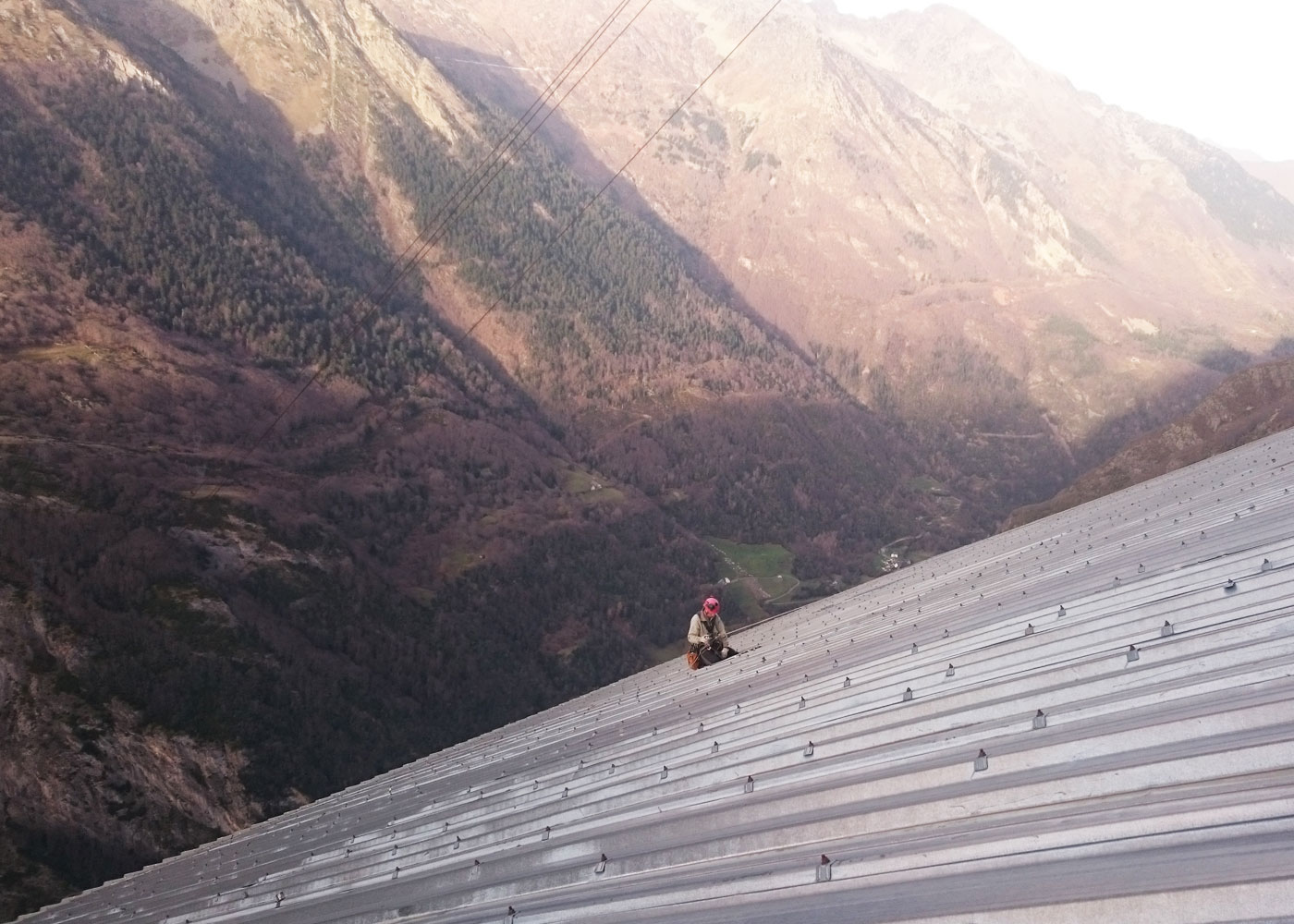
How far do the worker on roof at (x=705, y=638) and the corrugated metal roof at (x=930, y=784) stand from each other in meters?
1.53

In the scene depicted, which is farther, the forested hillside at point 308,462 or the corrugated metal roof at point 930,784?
the forested hillside at point 308,462

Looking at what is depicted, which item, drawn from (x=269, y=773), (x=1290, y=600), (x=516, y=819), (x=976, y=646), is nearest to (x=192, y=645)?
(x=269, y=773)

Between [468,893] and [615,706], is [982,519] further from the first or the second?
[468,893]

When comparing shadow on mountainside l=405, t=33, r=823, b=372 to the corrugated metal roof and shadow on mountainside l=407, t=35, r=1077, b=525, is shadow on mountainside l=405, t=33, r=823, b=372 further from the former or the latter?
the corrugated metal roof

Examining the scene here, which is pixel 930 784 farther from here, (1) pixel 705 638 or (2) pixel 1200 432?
(2) pixel 1200 432

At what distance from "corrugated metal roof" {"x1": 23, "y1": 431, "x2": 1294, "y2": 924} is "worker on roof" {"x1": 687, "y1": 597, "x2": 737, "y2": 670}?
1.53m

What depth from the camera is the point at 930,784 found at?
611cm

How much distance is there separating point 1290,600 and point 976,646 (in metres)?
3.18

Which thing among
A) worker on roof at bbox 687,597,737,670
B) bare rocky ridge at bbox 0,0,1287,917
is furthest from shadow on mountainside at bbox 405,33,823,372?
worker on roof at bbox 687,597,737,670

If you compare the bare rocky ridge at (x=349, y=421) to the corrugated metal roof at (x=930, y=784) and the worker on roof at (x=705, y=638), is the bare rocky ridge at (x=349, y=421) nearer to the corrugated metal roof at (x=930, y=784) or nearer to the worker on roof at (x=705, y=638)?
the corrugated metal roof at (x=930, y=784)

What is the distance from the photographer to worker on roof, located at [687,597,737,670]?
16.4 m

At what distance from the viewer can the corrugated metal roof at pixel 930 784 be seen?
14.6 ft

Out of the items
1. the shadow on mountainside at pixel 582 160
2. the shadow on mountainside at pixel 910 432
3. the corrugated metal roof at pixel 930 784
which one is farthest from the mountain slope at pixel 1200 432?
the shadow on mountainside at pixel 582 160

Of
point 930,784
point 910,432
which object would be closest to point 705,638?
point 930,784
